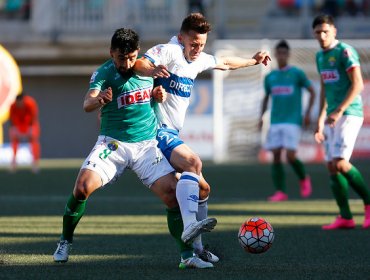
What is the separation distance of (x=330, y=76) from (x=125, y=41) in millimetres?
3870

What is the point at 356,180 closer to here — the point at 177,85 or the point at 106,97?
the point at 177,85

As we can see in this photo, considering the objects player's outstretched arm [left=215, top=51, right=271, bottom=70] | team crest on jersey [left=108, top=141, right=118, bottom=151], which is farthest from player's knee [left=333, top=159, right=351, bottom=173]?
team crest on jersey [left=108, top=141, right=118, bottom=151]

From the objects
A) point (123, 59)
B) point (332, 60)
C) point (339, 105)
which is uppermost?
point (123, 59)

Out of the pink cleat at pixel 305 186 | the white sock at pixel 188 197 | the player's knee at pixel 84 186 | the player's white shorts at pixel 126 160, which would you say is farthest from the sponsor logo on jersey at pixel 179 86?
the pink cleat at pixel 305 186

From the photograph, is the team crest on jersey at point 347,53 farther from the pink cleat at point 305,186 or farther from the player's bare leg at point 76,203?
the pink cleat at point 305,186

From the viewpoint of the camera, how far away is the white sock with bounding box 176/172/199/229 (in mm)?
7164

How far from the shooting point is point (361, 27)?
3062 centimetres

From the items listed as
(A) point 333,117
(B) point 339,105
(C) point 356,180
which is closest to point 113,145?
(A) point 333,117

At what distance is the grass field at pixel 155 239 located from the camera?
7055mm

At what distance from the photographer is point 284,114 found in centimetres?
1475

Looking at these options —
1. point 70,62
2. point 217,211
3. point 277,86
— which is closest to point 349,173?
point 217,211

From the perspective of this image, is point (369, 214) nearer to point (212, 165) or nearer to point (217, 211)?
point (217, 211)

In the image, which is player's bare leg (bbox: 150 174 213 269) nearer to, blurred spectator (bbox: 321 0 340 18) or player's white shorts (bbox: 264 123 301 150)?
player's white shorts (bbox: 264 123 301 150)

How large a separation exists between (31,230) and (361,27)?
2209cm
